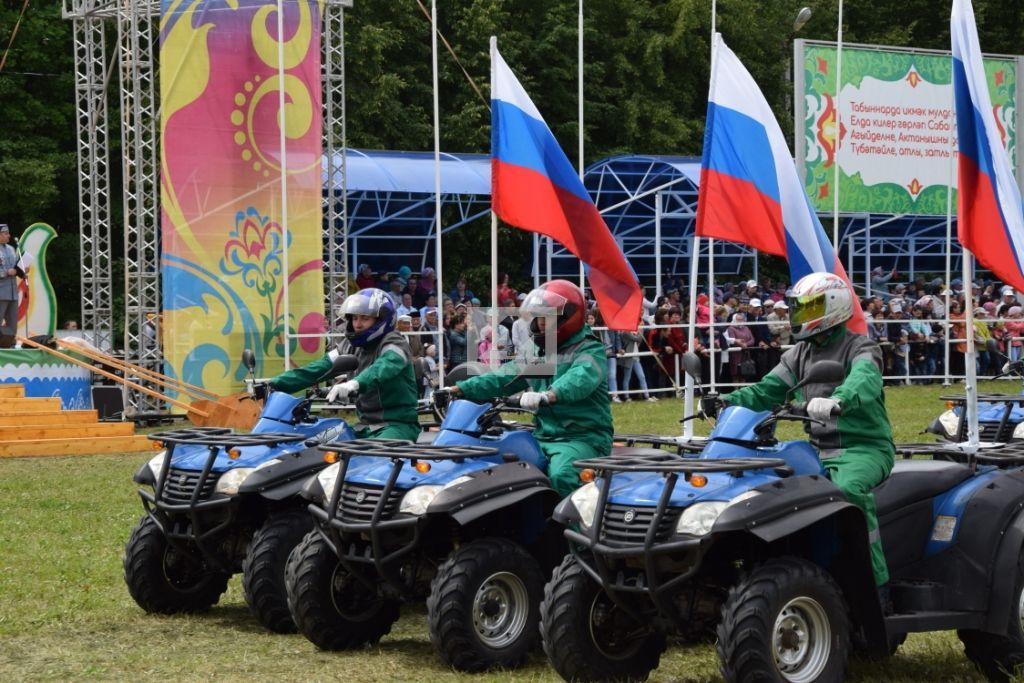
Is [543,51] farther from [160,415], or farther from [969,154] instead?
[969,154]

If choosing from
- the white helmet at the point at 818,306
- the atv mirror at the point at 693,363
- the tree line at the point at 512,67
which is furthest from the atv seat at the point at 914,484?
the tree line at the point at 512,67

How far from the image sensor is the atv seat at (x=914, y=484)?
8656 millimetres

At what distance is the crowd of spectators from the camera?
2578 cm

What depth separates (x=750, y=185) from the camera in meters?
14.6

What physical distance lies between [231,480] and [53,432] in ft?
41.1

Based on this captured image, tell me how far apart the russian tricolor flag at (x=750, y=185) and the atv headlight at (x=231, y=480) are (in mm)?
5365

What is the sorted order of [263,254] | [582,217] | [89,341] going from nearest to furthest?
[582,217] < [263,254] < [89,341]

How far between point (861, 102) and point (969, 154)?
21.3 meters

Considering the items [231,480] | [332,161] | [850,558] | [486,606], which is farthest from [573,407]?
[332,161]

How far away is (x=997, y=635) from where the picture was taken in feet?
27.7

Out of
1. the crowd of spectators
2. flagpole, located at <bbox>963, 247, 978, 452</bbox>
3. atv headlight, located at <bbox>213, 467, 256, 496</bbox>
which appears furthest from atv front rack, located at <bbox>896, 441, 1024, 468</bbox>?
the crowd of spectators

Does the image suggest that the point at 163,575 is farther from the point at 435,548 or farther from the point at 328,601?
the point at 435,548

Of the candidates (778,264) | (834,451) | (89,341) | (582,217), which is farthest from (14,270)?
(778,264)

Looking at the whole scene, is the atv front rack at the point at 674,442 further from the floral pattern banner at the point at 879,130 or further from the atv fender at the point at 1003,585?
the floral pattern banner at the point at 879,130
